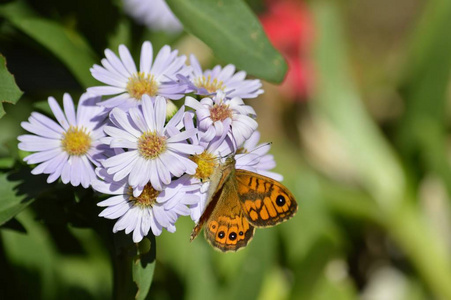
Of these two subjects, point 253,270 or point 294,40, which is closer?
point 253,270

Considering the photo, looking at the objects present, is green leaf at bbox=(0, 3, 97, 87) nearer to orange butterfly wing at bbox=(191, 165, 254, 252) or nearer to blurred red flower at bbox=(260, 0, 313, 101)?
orange butterfly wing at bbox=(191, 165, 254, 252)

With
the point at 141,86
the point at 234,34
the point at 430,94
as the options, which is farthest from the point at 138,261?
the point at 430,94

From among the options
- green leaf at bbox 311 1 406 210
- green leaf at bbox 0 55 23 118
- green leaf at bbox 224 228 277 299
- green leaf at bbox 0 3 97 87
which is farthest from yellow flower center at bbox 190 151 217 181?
green leaf at bbox 311 1 406 210

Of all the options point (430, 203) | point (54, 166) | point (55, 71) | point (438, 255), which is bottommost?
point (54, 166)

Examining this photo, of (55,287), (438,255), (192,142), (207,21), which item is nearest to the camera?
(192,142)

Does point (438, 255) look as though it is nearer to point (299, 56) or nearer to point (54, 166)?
point (299, 56)

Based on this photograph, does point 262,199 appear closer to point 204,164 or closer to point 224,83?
point 204,164

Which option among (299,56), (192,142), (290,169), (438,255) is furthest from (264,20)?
(192,142)
